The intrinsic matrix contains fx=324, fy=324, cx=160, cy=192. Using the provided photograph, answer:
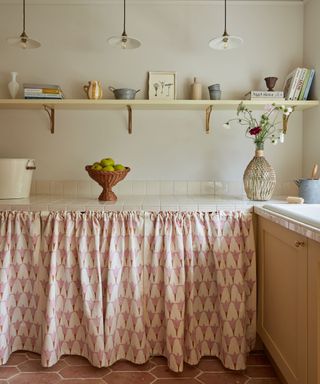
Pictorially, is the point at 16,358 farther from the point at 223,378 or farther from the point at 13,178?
the point at 223,378

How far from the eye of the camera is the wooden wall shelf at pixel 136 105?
6.88ft

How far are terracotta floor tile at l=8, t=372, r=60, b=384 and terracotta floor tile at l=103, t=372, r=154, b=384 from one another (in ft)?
0.88

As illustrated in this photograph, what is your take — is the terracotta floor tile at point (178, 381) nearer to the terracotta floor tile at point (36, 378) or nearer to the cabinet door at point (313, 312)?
the terracotta floor tile at point (36, 378)

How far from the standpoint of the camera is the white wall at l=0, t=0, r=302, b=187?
2.33 meters

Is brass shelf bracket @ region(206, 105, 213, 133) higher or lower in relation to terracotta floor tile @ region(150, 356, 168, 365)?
higher

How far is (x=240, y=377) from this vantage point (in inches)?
66.9

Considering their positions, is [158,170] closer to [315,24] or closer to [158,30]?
[158,30]

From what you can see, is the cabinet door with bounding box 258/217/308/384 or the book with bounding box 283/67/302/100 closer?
the cabinet door with bounding box 258/217/308/384

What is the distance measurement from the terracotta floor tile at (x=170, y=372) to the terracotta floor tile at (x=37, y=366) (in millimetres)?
509

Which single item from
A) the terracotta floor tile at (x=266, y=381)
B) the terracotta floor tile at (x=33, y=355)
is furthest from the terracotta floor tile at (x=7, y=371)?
the terracotta floor tile at (x=266, y=381)

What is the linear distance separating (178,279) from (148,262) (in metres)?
0.19

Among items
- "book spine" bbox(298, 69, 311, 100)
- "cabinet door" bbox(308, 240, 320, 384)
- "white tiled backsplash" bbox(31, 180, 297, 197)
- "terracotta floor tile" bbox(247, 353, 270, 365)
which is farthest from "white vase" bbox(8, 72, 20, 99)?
"terracotta floor tile" bbox(247, 353, 270, 365)

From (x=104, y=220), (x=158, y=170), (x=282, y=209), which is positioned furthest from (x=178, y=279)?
(x=158, y=170)

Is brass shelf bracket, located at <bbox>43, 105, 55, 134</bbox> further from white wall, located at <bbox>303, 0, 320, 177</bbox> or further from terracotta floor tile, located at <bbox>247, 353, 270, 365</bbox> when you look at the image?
terracotta floor tile, located at <bbox>247, 353, 270, 365</bbox>
